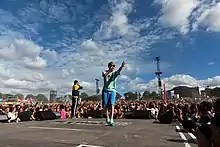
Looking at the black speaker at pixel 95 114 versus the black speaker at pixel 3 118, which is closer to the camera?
the black speaker at pixel 3 118

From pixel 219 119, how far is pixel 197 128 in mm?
196

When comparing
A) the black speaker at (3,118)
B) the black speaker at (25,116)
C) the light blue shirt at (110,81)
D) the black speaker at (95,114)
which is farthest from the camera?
the black speaker at (95,114)

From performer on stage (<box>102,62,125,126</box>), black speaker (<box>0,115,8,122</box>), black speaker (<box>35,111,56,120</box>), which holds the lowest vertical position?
black speaker (<box>0,115,8,122</box>)

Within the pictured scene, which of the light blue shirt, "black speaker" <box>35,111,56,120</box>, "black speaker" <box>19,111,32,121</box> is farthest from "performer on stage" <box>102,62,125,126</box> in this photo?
"black speaker" <box>19,111,32,121</box>

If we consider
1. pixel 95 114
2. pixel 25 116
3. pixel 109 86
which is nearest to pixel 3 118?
pixel 25 116

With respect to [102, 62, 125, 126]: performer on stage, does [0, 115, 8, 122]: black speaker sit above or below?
below

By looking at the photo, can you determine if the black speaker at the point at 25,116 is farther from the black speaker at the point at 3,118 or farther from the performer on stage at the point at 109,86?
the performer on stage at the point at 109,86

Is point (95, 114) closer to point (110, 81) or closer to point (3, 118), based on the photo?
point (3, 118)

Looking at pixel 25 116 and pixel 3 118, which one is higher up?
pixel 25 116

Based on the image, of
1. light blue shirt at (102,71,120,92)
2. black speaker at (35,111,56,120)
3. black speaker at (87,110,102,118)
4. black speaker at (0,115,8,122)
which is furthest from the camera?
black speaker at (87,110,102,118)

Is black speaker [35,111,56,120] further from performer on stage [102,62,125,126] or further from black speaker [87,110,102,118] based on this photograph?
performer on stage [102,62,125,126]

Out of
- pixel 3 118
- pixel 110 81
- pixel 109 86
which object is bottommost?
pixel 3 118

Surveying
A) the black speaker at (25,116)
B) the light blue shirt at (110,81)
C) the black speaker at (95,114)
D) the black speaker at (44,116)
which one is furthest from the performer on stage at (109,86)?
the black speaker at (25,116)

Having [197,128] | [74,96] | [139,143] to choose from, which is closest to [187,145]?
[139,143]
